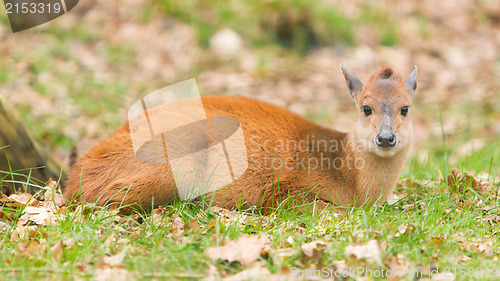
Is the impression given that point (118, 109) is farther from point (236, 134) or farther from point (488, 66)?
point (488, 66)

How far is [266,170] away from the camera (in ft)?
13.4

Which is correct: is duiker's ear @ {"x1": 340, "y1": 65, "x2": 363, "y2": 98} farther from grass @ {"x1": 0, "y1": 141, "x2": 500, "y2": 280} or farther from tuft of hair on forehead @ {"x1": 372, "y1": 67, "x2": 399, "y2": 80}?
grass @ {"x1": 0, "y1": 141, "x2": 500, "y2": 280}

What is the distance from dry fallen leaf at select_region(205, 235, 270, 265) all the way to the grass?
1.7 inches

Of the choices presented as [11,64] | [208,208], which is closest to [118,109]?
[11,64]

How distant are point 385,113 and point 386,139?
22 cm

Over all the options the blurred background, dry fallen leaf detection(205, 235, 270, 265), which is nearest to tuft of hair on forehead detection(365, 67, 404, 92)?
dry fallen leaf detection(205, 235, 270, 265)

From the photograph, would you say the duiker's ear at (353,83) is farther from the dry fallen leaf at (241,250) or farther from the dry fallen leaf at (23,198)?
the dry fallen leaf at (23,198)

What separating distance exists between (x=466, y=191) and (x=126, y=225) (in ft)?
9.48

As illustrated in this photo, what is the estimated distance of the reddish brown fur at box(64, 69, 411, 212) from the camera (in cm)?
383

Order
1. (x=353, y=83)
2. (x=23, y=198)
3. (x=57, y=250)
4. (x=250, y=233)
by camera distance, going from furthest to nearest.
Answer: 1. (x=353, y=83)
2. (x=23, y=198)
3. (x=250, y=233)
4. (x=57, y=250)

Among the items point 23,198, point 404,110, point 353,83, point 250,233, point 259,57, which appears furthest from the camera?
point 259,57

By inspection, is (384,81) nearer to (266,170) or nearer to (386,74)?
(386,74)

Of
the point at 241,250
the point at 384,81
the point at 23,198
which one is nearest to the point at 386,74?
the point at 384,81

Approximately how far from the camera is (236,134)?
4.09 meters
